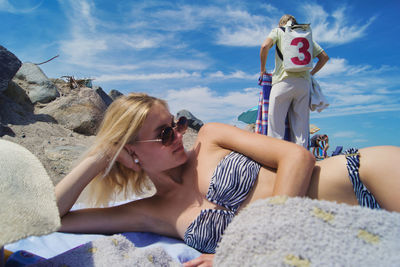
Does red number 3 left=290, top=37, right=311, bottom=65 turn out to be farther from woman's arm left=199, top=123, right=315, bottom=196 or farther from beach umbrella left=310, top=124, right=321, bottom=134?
beach umbrella left=310, top=124, right=321, bottom=134

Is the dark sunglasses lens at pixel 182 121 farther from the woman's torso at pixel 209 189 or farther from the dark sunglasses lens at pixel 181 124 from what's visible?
the woman's torso at pixel 209 189

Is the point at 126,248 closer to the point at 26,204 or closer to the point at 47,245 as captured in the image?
the point at 47,245

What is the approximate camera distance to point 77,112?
7.75 m

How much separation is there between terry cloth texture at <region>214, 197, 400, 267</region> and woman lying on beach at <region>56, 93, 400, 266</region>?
578mm

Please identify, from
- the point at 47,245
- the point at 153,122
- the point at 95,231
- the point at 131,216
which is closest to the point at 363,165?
the point at 153,122

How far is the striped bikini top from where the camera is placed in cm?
178

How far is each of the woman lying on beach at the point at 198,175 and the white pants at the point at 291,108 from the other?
295cm

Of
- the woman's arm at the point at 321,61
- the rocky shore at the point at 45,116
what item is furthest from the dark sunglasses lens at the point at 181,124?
the woman's arm at the point at 321,61

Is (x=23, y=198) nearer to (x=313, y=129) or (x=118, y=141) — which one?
(x=118, y=141)

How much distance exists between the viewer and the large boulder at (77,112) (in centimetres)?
755

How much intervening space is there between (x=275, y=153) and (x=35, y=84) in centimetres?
904

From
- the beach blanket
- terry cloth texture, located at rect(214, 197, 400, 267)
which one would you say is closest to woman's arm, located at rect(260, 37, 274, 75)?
the beach blanket

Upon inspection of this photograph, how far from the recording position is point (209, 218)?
1.83m

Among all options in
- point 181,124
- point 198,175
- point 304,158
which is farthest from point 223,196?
point 181,124
